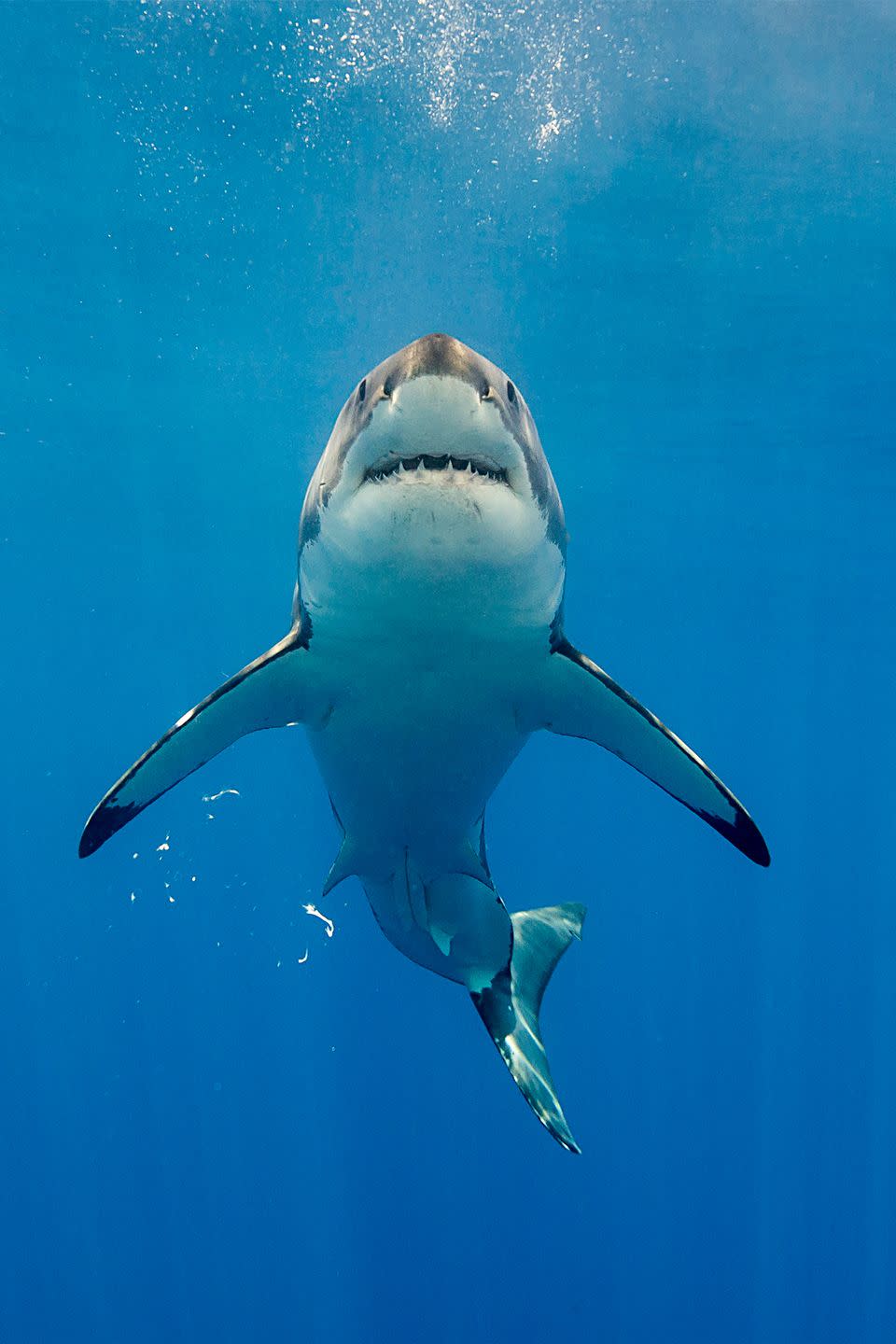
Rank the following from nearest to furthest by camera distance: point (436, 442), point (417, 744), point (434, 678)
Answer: point (436, 442), point (434, 678), point (417, 744)

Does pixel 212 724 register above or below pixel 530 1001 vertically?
above

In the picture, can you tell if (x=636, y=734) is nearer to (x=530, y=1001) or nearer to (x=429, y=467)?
(x=429, y=467)

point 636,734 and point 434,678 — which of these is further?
point 636,734

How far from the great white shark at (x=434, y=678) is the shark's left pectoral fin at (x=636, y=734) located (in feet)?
0.04

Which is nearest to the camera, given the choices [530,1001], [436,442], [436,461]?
[436,442]

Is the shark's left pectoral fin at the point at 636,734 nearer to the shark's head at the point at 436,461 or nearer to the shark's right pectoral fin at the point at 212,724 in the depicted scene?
the shark's head at the point at 436,461

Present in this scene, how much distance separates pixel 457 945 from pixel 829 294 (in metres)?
12.7

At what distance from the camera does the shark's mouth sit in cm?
270

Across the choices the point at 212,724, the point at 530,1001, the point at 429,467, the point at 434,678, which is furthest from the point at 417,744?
the point at 530,1001

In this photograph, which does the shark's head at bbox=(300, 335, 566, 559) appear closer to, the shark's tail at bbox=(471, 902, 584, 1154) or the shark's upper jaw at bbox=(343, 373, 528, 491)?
the shark's upper jaw at bbox=(343, 373, 528, 491)

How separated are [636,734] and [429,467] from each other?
2187mm

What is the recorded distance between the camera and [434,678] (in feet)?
12.9

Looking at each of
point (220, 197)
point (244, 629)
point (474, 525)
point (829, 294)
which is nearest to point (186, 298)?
point (220, 197)

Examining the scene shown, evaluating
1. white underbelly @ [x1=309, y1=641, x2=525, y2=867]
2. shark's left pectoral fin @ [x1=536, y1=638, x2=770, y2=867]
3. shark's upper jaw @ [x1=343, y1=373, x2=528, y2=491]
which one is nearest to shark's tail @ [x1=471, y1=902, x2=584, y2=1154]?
white underbelly @ [x1=309, y1=641, x2=525, y2=867]
